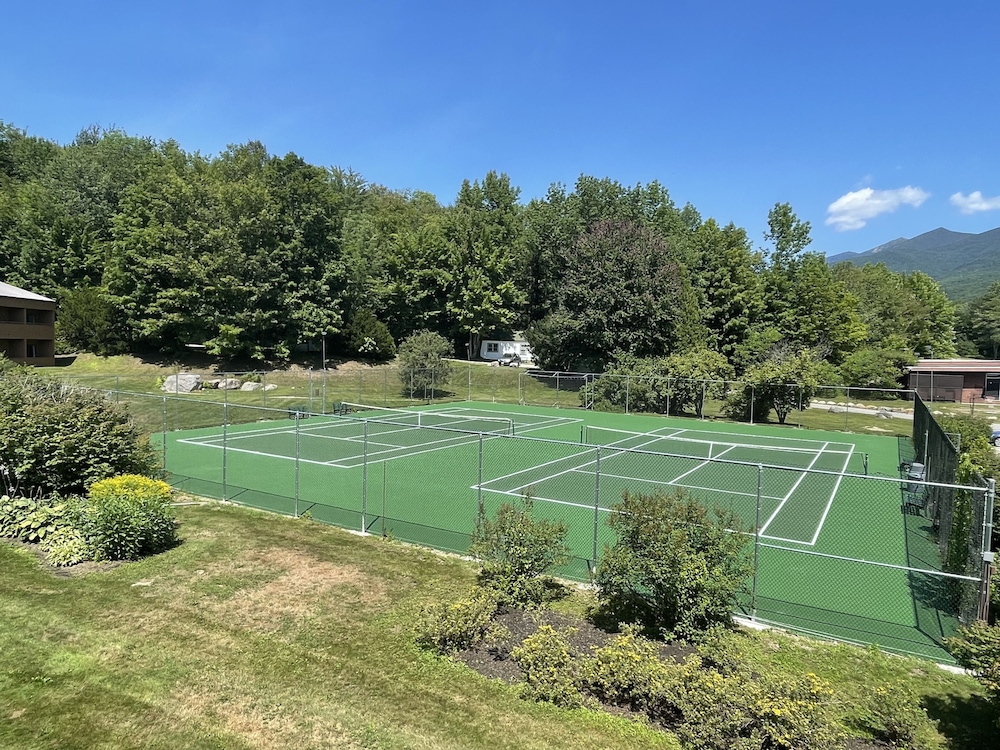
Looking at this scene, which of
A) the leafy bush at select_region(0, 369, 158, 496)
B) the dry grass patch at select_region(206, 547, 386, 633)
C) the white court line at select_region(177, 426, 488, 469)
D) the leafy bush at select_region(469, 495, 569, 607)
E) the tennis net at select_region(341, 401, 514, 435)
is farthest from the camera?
the tennis net at select_region(341, 401, 514, 435)

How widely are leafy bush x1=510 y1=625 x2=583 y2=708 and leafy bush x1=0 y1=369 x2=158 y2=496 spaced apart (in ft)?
32.0

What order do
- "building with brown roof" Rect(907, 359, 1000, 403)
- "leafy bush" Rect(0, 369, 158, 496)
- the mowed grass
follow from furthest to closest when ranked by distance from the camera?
1. "building with brown roof" Rect(907, 359, 1000, 403)
2. "leafy bush" Rect(0, 369, 158, 496)
3. the mowed grass

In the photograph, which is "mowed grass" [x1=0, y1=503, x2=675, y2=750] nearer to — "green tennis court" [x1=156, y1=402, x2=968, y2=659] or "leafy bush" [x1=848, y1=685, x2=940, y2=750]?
"leafy bush" [x1=848, y1=685, x2=940, y2=750]

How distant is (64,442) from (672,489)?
14.5 m

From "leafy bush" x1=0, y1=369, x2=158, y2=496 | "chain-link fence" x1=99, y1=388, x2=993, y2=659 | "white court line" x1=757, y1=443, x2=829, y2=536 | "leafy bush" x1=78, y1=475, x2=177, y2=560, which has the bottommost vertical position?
"white court line" x1=757, y1=443, x2=829, y2=536

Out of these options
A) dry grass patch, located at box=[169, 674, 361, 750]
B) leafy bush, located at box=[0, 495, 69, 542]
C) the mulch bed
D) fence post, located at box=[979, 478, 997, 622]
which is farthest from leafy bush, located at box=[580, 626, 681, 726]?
leafy bush, located at box=[0, 495, 69, 542]

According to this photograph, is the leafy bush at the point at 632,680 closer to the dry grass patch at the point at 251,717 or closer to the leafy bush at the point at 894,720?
the leafy bush at the point at 894,720

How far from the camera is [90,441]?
459 inches

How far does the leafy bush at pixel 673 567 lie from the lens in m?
7.05

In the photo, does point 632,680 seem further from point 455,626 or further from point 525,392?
point 525,392

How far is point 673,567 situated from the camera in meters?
7.18

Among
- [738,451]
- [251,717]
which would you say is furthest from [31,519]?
[738,451]

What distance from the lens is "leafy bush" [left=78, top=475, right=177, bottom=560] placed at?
938 centimetres

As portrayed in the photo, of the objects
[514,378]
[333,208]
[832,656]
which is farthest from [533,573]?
[333,208]
